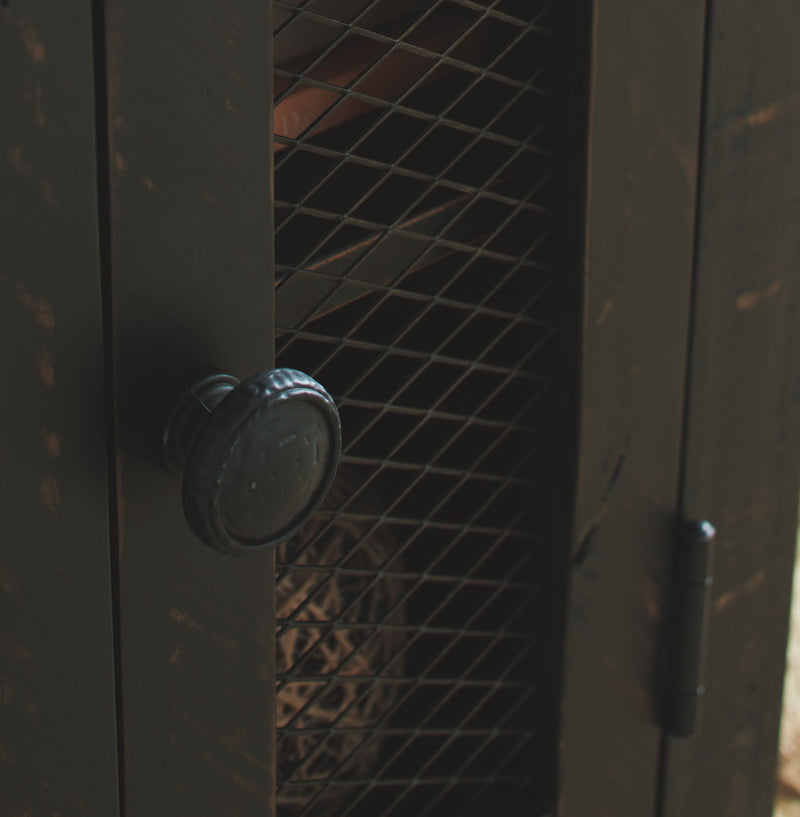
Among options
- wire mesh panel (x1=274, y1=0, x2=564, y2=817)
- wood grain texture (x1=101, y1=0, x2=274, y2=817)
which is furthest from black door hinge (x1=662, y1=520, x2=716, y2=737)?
wood grain texture (x1=101, y1=0, x2=274, y2=817)

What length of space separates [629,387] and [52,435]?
1.59 feet

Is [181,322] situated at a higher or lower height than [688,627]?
higher

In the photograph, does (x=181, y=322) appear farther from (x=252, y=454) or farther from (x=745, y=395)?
(x=745, y=395)

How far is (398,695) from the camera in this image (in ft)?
2.84

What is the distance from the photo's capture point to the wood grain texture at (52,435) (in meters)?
0.45

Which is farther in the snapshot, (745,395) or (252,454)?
(745,395)

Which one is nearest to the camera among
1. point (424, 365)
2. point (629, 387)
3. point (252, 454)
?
point (252, 454)

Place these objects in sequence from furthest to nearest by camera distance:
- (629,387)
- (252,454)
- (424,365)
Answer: (629,387)
(424,365)
(252,454)

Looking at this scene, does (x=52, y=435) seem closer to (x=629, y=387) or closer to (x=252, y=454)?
(x=252, y=454)

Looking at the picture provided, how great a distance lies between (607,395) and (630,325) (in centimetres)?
6

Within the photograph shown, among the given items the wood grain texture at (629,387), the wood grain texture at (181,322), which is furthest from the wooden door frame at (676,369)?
the wood grain texture at (181,322)

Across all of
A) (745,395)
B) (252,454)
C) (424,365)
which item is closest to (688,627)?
(745,395)

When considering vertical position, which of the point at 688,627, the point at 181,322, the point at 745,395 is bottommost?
the point at 688,627

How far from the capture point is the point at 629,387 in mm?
782
